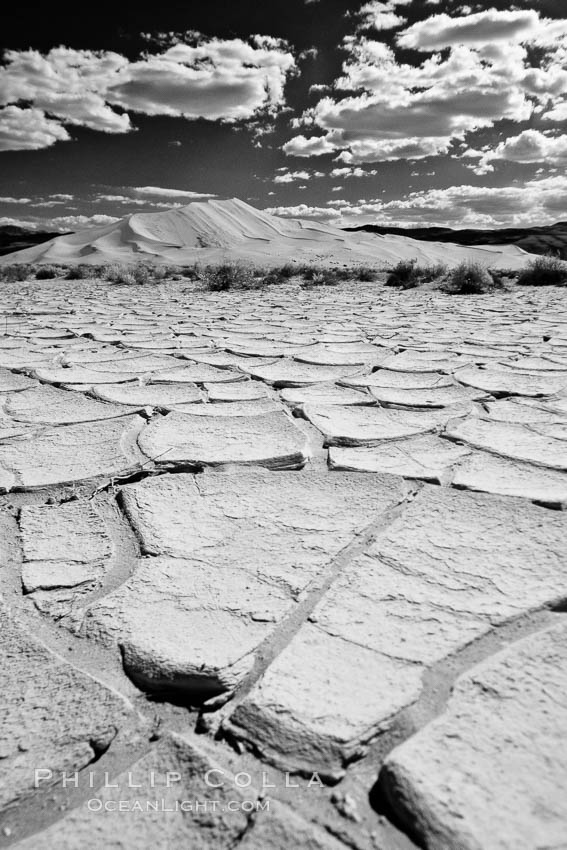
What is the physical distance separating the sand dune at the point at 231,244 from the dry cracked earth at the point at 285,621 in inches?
530

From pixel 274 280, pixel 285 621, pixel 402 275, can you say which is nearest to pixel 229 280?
pixel 274 280

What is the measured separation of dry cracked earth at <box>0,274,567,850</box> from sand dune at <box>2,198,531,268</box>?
44.2ft

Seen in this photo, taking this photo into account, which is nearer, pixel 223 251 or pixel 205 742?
pixel 205 742

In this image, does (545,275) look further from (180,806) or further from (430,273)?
(180,806)

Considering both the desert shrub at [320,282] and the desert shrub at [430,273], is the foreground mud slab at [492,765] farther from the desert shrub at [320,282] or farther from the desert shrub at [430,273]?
the desert shrub at [430,273]

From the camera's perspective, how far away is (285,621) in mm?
812

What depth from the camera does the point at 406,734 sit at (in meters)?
0.61

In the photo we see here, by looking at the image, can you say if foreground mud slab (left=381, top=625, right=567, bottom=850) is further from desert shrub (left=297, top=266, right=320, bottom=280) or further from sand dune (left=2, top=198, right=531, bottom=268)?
sand dune (left=2, top=198, right=531, bottom=268)

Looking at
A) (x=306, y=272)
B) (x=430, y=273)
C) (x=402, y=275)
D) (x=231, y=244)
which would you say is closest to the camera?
(x=402, y=275)

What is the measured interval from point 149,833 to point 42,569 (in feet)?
1.78

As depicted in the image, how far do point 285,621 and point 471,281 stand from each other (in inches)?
302

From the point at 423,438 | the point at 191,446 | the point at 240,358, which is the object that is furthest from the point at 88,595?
the point at 240,358

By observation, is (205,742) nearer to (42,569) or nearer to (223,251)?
(42,569)

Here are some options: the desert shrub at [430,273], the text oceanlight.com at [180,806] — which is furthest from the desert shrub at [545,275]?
the text oceanlight.com at [180,806]
